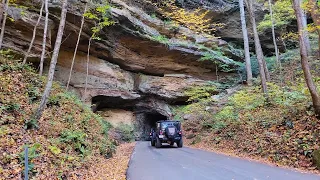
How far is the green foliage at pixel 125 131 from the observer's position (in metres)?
26.1

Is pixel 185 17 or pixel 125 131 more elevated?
pixel 185 17

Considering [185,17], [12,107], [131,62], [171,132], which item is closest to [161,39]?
[131,62]

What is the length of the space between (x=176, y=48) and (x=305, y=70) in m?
16.2

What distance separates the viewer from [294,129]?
429 inches

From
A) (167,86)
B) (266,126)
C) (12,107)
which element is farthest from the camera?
(167,86)

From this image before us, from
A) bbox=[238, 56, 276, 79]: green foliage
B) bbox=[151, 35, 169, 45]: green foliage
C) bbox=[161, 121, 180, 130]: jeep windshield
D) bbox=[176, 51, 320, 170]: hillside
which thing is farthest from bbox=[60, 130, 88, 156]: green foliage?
bbox=[238, 56, 276, 79]: green foliage

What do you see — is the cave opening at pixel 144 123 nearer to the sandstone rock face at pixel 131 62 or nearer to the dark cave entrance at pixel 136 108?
the dark cave entrance at pixel 136 108

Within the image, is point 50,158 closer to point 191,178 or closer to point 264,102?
point 191,178

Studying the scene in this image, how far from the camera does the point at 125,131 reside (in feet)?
87.1

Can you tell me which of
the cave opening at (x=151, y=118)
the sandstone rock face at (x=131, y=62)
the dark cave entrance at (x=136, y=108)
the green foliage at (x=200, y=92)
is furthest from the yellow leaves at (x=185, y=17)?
the cave opening at (x=151, y=118)

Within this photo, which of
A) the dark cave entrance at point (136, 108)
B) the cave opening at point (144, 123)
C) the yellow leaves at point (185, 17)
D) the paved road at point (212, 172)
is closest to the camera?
the paved road at point (212, 172)

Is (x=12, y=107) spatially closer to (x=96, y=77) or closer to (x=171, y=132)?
(x=171, y=132)

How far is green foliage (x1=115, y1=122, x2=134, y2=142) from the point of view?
85.6ft

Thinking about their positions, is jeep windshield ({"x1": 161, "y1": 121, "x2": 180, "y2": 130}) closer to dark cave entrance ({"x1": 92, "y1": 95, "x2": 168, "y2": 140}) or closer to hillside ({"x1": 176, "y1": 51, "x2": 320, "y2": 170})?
hillside ({"x1": 176, "y1": 51, "x2": 320, "y2": 170})
